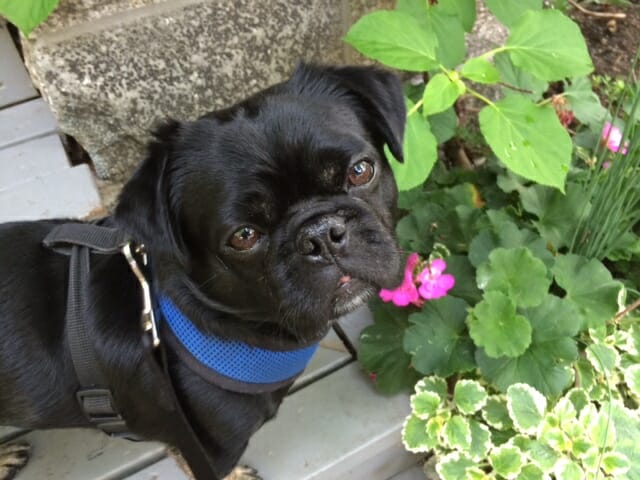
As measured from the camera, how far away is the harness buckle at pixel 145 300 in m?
1.45

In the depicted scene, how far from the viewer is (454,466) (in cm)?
186

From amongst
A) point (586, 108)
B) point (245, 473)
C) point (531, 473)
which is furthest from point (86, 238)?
point (586, 108)

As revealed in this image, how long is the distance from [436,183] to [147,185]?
146 cm

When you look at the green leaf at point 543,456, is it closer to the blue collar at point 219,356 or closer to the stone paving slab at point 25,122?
the blue collar at point 219,356

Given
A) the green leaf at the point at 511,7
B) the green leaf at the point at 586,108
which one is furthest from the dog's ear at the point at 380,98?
the green leaf at the point at 586,108

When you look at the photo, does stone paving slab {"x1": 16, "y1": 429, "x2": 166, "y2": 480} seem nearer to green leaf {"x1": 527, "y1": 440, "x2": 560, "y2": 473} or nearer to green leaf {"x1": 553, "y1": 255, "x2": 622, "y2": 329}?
green leaf {"x1": 527, "y1": 440, "x2": 560, "y2": 473}

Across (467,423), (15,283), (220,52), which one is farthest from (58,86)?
(467,423)

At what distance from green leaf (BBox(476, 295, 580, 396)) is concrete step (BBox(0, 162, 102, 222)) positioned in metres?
1.63

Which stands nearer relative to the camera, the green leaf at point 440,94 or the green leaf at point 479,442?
the green leaf at point 440,94

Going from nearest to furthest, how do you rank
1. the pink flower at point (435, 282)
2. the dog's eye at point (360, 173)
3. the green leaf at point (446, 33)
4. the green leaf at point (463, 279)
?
the dog's eye at point (360, 173) → the green leaf at point (446, 33) → the pink flower at point (435, 282) → the green leaf at point (463, 279)

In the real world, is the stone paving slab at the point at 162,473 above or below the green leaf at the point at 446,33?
below

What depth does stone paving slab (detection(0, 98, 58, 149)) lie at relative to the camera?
2.50 metres

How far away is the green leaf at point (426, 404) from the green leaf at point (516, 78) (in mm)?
1178

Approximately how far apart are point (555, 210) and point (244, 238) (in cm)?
132
